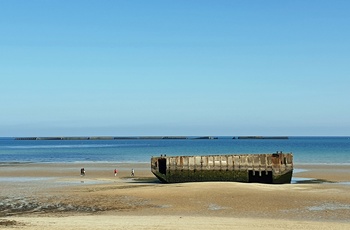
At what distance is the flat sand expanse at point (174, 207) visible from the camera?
2492 cm

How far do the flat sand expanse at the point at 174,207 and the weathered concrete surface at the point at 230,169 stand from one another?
5164mm

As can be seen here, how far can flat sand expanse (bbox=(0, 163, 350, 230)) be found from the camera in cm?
2492

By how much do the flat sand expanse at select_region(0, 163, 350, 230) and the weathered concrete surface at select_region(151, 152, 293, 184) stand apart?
516 cm

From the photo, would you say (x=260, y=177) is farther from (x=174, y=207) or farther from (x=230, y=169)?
(x=174, y=207)

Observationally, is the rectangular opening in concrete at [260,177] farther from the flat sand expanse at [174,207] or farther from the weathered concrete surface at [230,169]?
the flat sand expanse at [174,207]

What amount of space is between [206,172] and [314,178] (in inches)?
538

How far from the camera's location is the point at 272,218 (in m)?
27.6

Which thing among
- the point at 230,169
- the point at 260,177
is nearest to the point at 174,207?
the point at 230,169

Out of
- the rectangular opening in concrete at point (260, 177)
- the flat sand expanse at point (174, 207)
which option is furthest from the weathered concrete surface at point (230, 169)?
the flat sand expanse at point (174, 207)

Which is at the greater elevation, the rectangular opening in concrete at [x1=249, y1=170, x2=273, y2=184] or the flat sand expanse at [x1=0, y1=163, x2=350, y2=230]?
the rectangular opening in concrete at [x1=249, y1=170, x2=273, y2=184]

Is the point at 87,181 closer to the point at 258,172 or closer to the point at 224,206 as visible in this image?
the point at 258,172

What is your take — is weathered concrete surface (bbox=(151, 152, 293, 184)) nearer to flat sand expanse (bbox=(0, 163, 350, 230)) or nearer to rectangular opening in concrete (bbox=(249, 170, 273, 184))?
rectangular opening in concrete (bbox=(249, 170, 273, 184))

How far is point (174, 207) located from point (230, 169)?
59.0 ft

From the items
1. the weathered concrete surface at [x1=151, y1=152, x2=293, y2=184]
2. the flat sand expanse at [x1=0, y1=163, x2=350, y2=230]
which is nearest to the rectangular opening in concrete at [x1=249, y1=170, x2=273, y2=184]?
the weathered concrete surface at [x1=151, y1=152, x2=293, y2=184]
